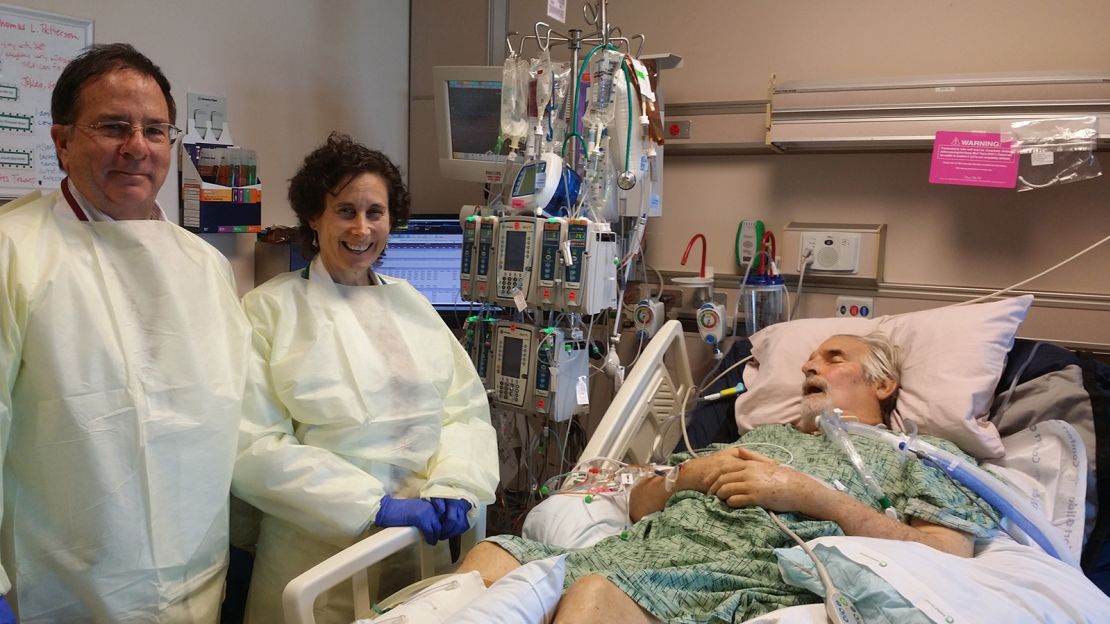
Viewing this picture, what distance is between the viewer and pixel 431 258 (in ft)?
10.4

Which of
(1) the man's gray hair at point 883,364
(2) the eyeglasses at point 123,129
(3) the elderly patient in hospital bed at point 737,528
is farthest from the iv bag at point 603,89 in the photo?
(2) the eyeglasses at point 123,129

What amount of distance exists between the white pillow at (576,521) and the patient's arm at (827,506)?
0.34m

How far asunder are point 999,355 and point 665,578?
1199 millimetres

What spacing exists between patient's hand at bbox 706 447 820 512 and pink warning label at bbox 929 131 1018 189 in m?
1.25

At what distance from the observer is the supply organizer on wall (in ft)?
8.68

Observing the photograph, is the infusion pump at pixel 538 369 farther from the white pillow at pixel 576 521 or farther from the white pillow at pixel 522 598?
the white pillow at pixel 522 598

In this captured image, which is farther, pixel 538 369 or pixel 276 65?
pixel 276 65

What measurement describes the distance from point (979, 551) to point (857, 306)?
1.19m

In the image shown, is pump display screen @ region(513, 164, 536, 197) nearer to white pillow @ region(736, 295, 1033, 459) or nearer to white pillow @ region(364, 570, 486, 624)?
white pillow @ region(736, 295, 1033, 459)

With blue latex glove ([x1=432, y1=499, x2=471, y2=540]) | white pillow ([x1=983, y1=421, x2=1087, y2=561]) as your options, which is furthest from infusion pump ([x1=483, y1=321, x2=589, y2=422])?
white pillow ([x1=983, y1=421, x2=1087, y2=561])

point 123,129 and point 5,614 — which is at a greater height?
point 123,129

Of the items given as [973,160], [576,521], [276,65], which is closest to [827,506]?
[576,521]

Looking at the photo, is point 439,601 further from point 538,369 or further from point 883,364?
point 883,364

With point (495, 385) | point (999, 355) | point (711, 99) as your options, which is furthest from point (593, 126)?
point (999, 355)
